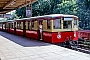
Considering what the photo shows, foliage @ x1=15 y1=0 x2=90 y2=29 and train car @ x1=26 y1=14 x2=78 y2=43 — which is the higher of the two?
foliage @ x1=15 y1=0 x2=90 y2=29

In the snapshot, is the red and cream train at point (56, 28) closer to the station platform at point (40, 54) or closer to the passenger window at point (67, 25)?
the passenger window at point (67, 25)

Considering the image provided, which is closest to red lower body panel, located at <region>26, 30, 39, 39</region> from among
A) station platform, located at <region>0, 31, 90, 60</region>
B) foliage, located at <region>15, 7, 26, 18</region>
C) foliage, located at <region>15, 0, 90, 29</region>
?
station platform, located at <region>0, 31, 90, 60</region>

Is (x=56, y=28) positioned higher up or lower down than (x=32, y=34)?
higher up

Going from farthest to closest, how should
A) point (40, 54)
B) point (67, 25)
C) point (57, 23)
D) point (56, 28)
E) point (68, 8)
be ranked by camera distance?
point (68, 8) < point (67, 25) < point (57, 23) < point (56, 28) < point (40, 54)

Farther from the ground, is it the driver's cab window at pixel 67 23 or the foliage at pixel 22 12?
the foliage at pixel 22 12

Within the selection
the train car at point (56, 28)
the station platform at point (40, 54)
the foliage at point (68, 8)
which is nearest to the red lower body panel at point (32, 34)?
the train car at point (56, 28)

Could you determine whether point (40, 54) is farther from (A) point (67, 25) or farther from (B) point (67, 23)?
(B) point (67, 23)

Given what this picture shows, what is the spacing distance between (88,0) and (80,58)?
26.2 meters

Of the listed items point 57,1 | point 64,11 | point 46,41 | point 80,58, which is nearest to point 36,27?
point 46,41

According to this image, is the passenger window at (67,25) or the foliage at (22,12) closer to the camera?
the passenger window at (67,25)

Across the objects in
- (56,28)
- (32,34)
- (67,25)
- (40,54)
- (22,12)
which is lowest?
(40,54)

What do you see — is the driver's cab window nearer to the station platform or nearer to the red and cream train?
the red and cream train

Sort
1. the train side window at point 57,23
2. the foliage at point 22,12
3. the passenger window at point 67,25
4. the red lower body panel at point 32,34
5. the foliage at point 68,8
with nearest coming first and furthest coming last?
the train side window at point 57,23, the passenger window at point 67,25, the red lower body panel at point 32,34, the foliage at point 68,8, the foliage at point 22,12

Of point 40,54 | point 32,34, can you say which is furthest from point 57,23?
point 40,54
